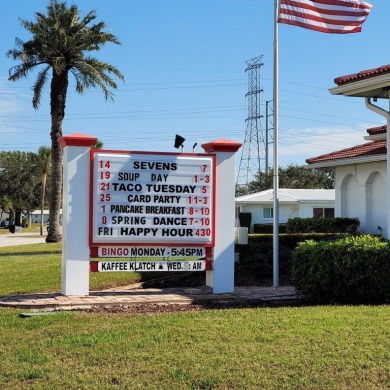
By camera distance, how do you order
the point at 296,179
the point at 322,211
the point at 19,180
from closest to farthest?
1. the point at 322,211
2. the point at 296,179
3. the point at 19,180

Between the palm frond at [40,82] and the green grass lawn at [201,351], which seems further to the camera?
the palm frond at [40,82]

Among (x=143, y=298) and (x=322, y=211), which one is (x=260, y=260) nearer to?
(x=143, y=298)

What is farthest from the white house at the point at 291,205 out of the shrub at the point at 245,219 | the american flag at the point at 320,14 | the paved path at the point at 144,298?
the paved path at the point at 144,298

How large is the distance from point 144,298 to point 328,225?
1477 centimetres

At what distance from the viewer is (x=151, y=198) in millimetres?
11109

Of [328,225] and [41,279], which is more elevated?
[328,225]

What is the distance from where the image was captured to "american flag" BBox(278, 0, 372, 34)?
12.4 m

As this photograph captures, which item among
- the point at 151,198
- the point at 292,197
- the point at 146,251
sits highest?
the point at 292,197

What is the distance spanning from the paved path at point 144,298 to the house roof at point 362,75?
4.70 metres

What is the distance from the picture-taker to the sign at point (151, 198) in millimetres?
10805

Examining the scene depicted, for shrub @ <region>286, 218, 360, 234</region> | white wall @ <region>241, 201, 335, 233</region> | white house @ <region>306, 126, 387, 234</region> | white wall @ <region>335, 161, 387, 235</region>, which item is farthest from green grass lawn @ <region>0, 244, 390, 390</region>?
white wall @ <region>241, 201, 335, 233</region>

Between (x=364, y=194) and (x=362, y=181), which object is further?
(x=364, y=194)

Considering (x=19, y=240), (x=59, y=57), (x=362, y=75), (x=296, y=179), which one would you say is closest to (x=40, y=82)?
(x=59, y=57)

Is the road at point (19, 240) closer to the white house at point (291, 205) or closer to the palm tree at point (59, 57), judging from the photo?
the palm tree at point (59, 57)
